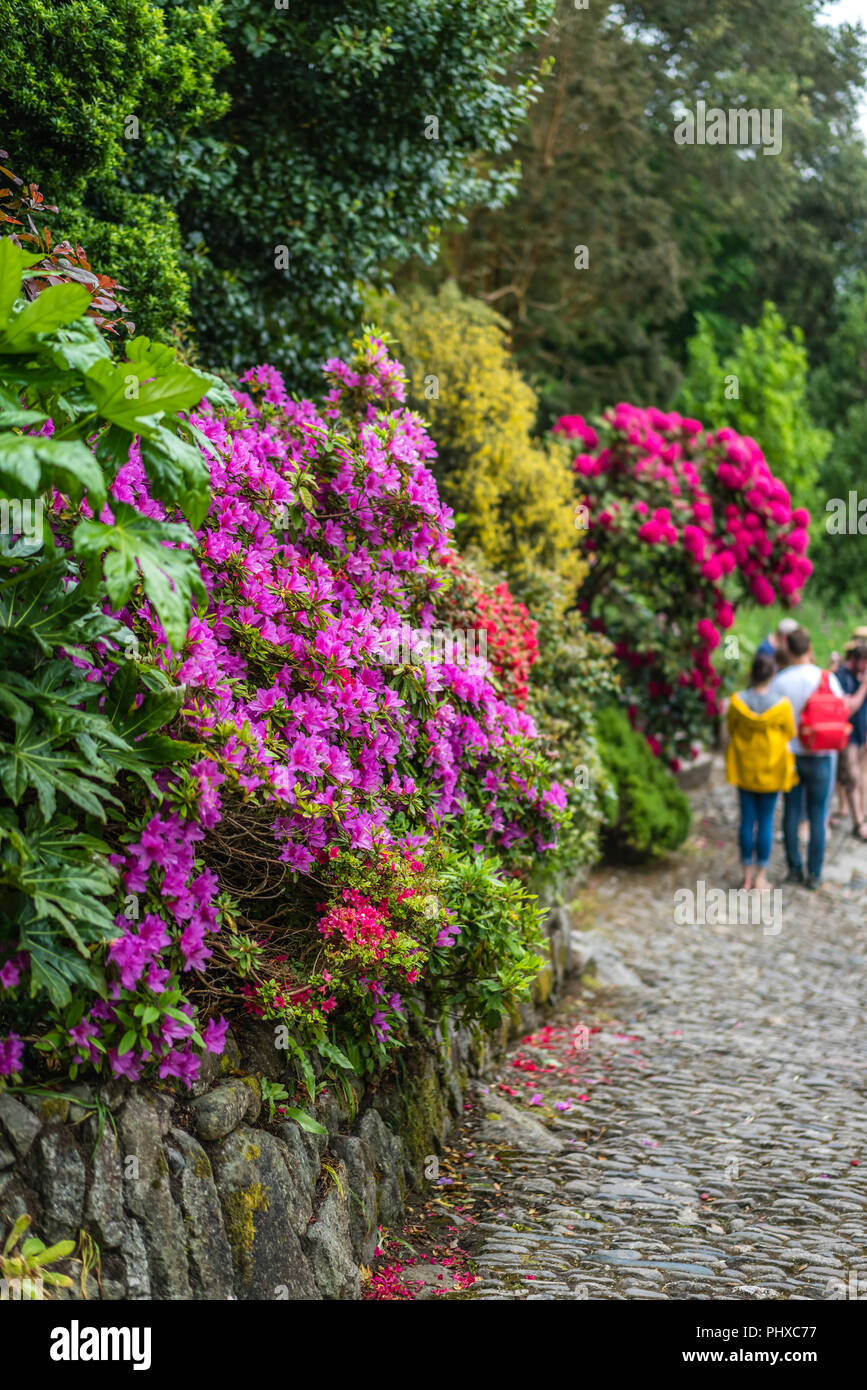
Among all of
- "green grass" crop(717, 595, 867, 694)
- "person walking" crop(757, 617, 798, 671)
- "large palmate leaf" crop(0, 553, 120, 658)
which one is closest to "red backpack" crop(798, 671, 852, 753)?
"person walking" crop(757, 617, 798, 671)

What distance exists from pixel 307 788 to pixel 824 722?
6.71m

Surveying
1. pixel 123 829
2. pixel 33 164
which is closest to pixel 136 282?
pixel 33 164

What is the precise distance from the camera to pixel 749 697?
29.9 ft

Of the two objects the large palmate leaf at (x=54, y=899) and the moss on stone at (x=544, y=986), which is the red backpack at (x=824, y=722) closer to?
the moss on stone at (x=544, y=986)

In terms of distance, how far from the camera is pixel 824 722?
9406 mm

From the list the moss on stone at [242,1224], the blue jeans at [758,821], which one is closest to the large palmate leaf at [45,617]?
the moss on stone at [242,1224]

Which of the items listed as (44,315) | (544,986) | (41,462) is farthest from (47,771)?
(544,986)

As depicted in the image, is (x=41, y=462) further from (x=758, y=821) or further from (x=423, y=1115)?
(x=758, y=821)

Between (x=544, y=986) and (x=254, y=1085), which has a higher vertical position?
(x=254, y=1085)

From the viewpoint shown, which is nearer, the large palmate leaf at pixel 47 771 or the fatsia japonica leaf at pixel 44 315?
the fatsia japonica leaf at pixel 44 315

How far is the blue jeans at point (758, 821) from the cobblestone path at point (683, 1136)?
1.05m

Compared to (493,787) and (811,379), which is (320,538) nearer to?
(493,787)

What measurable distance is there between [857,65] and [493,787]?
19.5 m

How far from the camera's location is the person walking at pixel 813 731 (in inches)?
371
